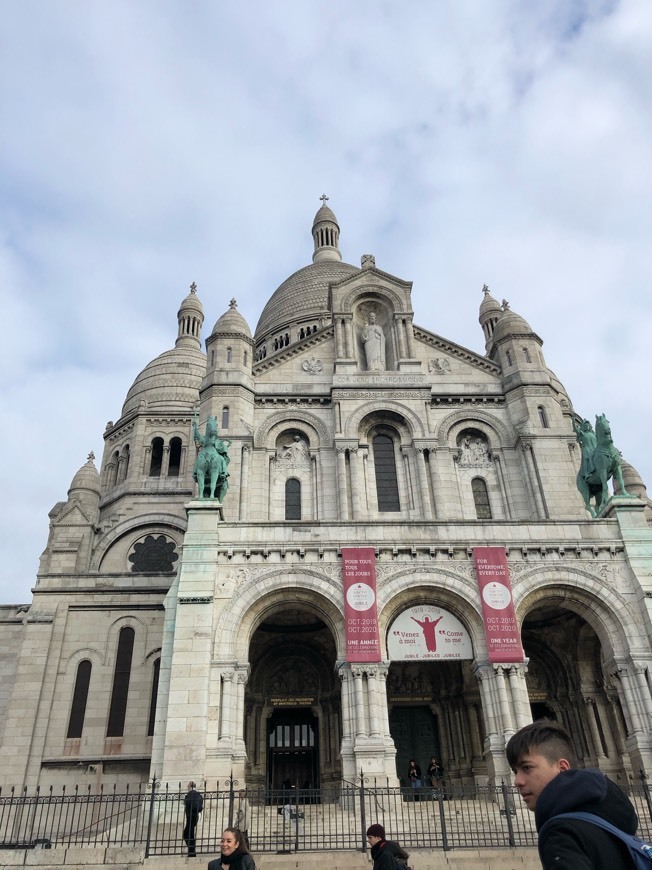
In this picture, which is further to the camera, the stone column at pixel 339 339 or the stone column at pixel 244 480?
the stone column at pixel 339 339

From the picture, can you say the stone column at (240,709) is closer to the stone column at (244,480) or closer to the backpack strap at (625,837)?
the stone column at (244,480)

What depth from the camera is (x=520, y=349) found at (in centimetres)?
3108

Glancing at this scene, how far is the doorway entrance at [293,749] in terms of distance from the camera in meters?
23.3

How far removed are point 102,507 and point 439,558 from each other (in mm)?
24497

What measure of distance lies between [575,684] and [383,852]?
58.4 ft

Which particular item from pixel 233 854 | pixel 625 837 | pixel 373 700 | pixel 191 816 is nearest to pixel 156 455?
pixel 373 700

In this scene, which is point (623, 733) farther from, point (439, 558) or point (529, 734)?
point (529, 734)

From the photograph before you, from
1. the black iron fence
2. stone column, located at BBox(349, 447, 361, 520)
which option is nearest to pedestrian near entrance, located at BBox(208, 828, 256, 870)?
the black iron fence

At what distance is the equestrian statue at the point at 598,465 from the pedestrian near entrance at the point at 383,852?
58.7 ft

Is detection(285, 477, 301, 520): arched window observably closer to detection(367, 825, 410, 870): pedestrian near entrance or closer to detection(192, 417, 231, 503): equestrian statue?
detection(192, 417, 231, 503): equestrian statue

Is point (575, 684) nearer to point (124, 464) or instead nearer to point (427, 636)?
point (427, 636)

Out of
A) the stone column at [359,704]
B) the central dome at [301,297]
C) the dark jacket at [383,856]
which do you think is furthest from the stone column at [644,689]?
the central dome at [301,297]

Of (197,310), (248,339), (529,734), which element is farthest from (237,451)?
(197,310)

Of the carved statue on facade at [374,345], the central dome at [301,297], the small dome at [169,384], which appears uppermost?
the central dome at [301,297]
